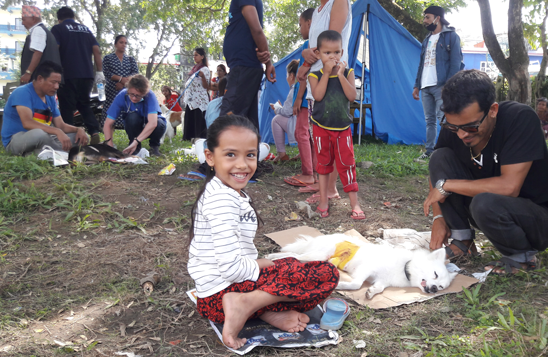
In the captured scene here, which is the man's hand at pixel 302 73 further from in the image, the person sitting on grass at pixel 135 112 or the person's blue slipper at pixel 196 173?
the person sitting on grass at pixel 135 112

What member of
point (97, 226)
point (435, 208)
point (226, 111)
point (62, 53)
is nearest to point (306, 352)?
point (435, 208)

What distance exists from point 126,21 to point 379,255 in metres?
17.8

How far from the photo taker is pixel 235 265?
1.68 meters

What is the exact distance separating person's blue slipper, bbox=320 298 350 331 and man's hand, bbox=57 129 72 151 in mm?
4091

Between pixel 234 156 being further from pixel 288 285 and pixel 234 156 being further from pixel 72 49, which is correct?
pixel 72 49

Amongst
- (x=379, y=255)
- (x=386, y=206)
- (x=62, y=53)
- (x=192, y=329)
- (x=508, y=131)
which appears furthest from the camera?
(x=62, y=53)

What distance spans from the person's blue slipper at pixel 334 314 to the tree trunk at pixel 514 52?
6715 mm

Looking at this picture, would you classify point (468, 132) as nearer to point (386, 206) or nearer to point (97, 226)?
point (386, 206)

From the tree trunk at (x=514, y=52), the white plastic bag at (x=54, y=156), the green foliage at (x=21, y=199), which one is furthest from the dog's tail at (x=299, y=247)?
the tree trunk at (x=514, y=52)

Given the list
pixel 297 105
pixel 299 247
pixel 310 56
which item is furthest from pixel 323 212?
pixel 310 56

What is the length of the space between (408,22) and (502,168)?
760 cm

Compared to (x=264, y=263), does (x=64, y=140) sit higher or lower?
higher

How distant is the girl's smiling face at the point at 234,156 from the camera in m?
1.76

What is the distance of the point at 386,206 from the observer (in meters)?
3.93
